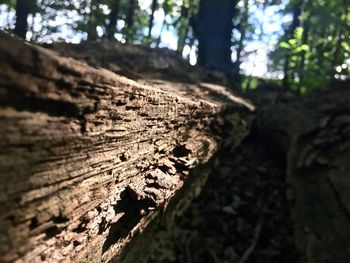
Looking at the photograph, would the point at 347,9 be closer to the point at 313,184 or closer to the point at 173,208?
the point at 313,184

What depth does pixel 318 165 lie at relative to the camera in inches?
160

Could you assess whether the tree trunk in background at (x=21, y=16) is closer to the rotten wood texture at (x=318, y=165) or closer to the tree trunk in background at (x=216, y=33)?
the tree trunk in background at (x=216, y=33)

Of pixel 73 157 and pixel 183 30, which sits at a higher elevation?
pixel 183 30

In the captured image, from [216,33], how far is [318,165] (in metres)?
6.99

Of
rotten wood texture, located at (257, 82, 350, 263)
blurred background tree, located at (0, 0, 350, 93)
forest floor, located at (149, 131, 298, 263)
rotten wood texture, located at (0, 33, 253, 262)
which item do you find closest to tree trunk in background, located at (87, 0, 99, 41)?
blurred background tree, located at (0, 0, 350, 93)

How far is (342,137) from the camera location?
4.20 meters

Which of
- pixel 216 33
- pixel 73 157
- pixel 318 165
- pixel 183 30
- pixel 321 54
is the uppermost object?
pixel 183 30

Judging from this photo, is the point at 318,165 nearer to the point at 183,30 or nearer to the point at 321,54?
the point at 321,54

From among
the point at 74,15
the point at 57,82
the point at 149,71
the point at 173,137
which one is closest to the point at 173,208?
the point at 173,137

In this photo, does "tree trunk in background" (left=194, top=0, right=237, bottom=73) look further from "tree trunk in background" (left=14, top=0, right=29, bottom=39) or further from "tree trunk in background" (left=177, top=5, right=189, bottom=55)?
"tree trunk in background" (left=14, top=0, right=29, bottom=39)

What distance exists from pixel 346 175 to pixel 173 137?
6.65ft

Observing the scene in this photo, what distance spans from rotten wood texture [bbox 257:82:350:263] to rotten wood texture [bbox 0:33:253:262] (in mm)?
1714

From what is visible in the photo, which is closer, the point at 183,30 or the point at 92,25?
the point at 92,25

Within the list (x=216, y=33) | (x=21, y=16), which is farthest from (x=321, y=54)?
(x=21, y=16)
